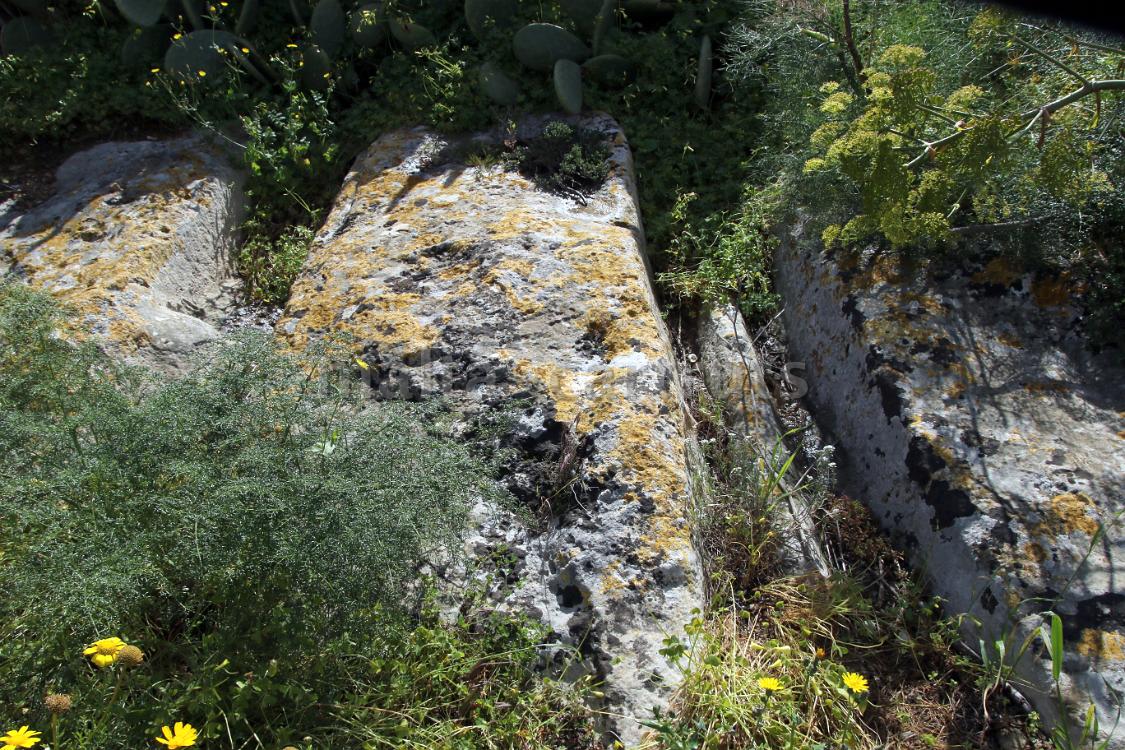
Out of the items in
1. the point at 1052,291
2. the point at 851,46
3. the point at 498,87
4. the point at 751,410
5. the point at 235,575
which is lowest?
the point at 751,410

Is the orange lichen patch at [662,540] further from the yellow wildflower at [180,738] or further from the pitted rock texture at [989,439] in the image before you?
the yellow wildflower at [180,738]

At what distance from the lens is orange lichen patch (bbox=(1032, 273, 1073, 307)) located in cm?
312

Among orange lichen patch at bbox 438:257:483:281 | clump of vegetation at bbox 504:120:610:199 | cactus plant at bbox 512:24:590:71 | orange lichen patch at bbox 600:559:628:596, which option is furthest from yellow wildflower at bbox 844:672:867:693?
cactus plant at bbox 512:24:590:71

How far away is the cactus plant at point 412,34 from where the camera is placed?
4711mm

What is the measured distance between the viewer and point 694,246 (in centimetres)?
413

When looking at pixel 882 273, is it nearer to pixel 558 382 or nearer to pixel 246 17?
pixel 558 382

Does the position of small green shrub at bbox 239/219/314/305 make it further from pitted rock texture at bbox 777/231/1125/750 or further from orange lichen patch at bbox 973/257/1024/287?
orange lichen patch at bbox 973/257/1024/287

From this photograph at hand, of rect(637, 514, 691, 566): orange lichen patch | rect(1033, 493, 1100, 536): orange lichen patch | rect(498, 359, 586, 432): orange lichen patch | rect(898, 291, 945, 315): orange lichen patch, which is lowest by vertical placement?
rect(637, 514, 691, 566): orange lichen patch

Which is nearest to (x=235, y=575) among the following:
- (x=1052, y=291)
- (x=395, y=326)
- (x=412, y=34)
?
(x=395, y=326)

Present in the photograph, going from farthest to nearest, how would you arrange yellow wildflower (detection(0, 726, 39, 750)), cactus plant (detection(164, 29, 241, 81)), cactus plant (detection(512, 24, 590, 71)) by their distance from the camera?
cactus plant (detection(164, 29, 241, 81))
cactus plant (detection(512, 24, 590, 71))
yellow wildflower (detection(0, 726, 39, 750))

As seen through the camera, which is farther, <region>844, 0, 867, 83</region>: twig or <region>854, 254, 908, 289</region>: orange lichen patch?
<region>844, 0, 867, 83</region>: twig

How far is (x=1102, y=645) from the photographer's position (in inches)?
91.9

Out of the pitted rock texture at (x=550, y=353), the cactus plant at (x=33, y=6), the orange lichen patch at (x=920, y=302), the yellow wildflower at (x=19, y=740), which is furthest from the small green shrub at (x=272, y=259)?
the orange lichen patch at (x=920, y=302)

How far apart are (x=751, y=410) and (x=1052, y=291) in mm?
1236
